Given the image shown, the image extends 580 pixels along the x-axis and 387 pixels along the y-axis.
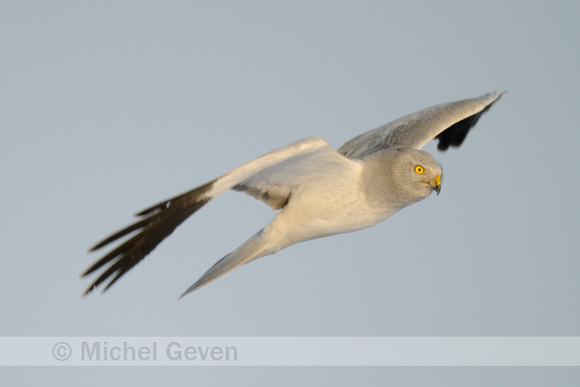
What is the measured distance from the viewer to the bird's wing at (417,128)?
8.95 m

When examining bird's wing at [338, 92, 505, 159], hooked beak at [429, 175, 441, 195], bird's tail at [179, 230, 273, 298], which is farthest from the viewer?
bird's wing at [338, 92, 505, 159]

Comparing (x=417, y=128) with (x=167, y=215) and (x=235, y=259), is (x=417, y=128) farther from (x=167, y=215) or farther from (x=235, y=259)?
(x=167, y=215)

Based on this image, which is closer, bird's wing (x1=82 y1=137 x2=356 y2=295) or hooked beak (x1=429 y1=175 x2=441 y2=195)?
bird's wing (x1=82 y1=137 x2=356 y2=295)

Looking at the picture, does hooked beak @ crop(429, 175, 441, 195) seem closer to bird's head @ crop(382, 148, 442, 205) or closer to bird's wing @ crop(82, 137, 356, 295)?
bird's head @ crop(382, 148, 442, 205)

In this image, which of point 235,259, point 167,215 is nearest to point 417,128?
point 235,259

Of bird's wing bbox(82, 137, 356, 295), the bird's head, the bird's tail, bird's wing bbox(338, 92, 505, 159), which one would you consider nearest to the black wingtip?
bird's wing bbox(82, 137, 356, 295)

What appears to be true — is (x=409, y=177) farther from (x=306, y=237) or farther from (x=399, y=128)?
(x=399, y=128)

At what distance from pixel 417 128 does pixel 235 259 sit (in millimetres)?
2901

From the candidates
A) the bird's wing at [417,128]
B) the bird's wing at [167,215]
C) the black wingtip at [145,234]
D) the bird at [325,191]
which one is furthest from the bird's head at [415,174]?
the black wingtip at [145,234]

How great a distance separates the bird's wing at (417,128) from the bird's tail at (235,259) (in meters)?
1.74

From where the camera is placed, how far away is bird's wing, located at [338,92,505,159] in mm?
8945

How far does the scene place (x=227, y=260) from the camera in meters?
7.93

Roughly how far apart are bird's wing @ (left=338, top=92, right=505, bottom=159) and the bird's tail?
1738 mm

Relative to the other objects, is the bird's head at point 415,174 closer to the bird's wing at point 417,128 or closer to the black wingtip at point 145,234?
the bird's wing at point 417,128
